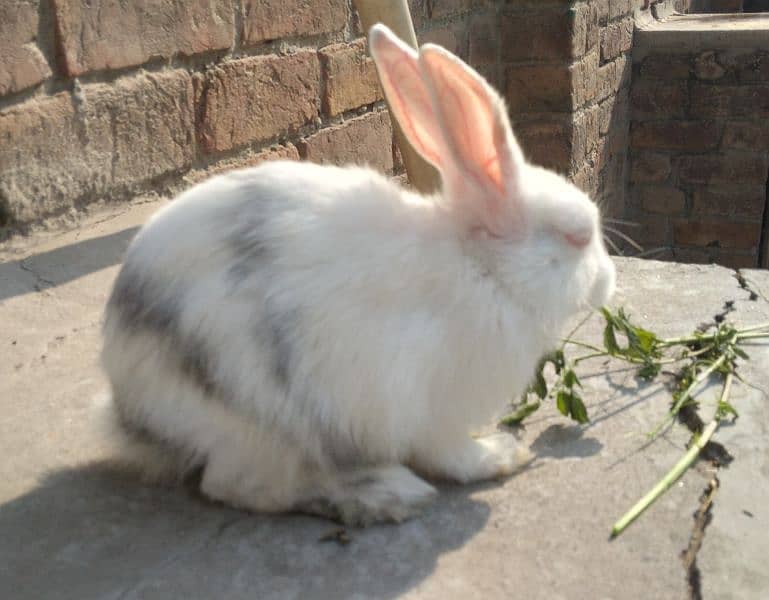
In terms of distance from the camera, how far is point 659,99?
261 inches

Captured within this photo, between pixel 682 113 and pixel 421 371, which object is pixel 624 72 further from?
pixel 421 371

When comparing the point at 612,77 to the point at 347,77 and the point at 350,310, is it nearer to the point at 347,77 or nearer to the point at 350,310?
the point at 347,77

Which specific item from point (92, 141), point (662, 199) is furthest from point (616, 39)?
point (92, 141)

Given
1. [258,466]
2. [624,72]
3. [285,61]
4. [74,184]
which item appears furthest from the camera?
[624,72]

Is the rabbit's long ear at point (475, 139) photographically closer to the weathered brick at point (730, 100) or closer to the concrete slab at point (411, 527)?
the concrete slab at point (411, 527)

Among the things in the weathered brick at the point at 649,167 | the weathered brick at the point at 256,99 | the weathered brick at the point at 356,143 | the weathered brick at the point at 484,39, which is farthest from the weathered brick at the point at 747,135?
the weathered brick at the point at 256,99

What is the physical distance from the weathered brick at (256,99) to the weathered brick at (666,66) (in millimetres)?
3536

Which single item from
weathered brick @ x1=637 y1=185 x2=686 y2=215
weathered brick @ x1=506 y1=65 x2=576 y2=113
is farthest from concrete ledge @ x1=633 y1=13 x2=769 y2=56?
weathered brick @ x1=506 y1=65 x2=576 y2=113

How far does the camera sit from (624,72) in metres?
6.47

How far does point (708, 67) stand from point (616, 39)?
2.23 ft

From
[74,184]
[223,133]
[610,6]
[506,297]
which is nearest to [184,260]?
[506,297]

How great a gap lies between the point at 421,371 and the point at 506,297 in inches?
8.1

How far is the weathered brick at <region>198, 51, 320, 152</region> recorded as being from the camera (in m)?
3.24

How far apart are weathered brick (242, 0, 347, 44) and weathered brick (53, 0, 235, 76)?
109mm
